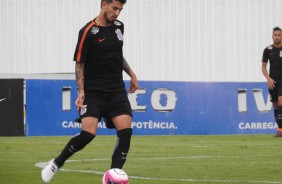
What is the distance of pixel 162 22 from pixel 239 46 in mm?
3337

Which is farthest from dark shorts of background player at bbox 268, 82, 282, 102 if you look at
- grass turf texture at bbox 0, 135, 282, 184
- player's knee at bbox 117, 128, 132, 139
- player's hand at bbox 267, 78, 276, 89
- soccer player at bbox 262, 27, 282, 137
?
player's knee at bbox 117, 128, 132, 139

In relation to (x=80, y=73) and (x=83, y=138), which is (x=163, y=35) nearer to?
(x=80, y=73)

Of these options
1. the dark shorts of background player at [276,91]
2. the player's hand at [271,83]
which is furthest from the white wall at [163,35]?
the player's hand at [271,83]

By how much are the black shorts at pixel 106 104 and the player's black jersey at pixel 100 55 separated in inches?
2.8

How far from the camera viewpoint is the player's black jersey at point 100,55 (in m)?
10.1

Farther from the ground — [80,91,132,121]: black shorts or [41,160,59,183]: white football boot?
[80,91,132,121]: black shorts

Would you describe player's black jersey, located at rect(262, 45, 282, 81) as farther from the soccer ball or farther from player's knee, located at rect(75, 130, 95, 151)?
the soccer ball

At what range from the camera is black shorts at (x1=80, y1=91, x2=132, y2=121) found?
33.1 ft

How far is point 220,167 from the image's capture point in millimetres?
12867

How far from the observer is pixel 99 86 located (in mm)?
10141

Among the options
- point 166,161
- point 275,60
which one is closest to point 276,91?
point 275,60

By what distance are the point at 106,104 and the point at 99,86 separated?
207 mm

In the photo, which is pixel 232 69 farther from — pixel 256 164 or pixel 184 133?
pixel 256 164

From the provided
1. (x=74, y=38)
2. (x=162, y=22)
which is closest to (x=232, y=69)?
(x=162, y=22)
